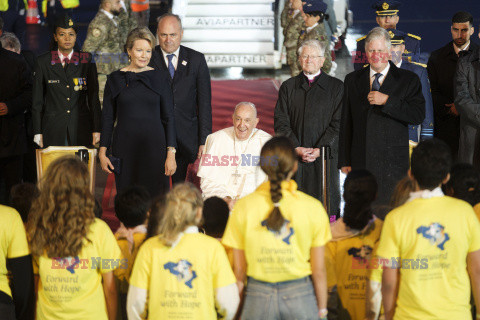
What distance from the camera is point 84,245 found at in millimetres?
3871

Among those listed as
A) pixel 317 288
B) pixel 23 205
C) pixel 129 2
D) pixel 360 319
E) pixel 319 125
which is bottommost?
pixel 360 319

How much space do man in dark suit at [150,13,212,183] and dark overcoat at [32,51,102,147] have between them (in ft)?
2.02

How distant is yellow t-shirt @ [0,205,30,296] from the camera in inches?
153

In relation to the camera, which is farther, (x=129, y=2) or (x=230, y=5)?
(x=230, y=5)

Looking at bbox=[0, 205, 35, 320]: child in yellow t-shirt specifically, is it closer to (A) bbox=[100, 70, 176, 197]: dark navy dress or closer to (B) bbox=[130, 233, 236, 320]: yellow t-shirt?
(B) bbox=[130, 233, 236, 320]: yellow t-shirt

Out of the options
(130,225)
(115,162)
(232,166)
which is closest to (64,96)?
(115,162)

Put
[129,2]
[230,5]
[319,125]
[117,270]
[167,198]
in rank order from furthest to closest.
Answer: [230,5] < [129,2] < [319,125] < [117,270] < [167,198]

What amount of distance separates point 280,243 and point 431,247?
29.0 inches

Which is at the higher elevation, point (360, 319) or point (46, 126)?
point (46, 126)

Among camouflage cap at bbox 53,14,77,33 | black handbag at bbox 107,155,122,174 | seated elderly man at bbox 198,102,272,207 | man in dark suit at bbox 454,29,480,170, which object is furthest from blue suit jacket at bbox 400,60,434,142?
camouflage cap at bbox 53,14,77,33

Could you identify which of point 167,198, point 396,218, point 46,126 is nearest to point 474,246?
point 396,218

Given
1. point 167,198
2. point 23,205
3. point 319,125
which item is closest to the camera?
point 167,198

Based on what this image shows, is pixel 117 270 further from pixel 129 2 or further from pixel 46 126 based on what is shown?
pixel 129 2

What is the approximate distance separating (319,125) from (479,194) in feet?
5.94
